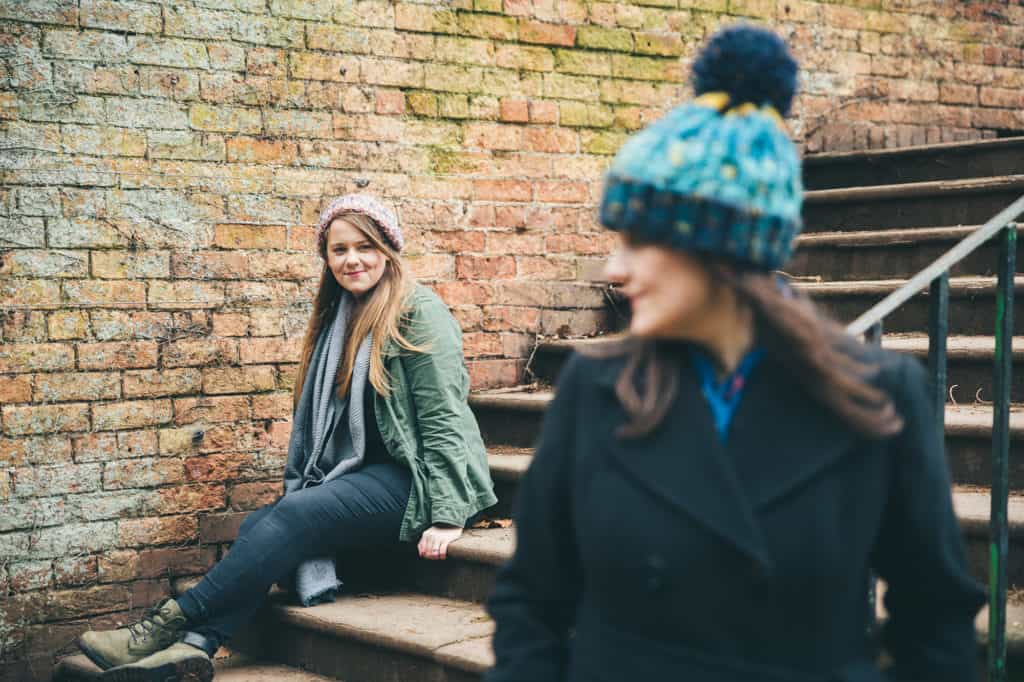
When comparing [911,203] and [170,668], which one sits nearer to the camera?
[170,668]

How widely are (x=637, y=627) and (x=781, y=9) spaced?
4750 millimetres

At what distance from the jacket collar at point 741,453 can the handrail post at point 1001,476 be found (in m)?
1.38

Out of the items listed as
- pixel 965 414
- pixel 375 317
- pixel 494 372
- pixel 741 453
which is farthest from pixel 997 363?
pixel 494 372

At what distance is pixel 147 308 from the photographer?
427 cm

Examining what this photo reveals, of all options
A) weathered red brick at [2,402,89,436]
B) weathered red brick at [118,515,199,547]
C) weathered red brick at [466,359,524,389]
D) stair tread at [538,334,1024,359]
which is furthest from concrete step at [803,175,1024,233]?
weathered red brick at [2,402,89,436]

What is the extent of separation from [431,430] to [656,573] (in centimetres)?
251

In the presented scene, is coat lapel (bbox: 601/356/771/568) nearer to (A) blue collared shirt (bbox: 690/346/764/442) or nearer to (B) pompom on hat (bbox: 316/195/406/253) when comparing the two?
(A) blue collared shirt (bbox: 690/346/764/442)

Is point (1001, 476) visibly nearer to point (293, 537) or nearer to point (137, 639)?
point (293, 537)

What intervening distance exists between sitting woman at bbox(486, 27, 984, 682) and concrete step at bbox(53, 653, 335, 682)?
2415 millimetres

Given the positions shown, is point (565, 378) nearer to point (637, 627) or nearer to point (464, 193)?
point (637, 627)

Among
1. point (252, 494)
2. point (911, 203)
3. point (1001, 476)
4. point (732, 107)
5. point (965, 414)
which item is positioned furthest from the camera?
point (911, 203)

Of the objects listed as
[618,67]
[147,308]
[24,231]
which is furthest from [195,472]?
[618,67]

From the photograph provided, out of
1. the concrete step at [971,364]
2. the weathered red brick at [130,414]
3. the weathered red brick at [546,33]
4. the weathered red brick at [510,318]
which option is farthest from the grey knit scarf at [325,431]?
the weathered red brick at [546,33]

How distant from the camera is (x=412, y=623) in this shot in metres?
3.67
